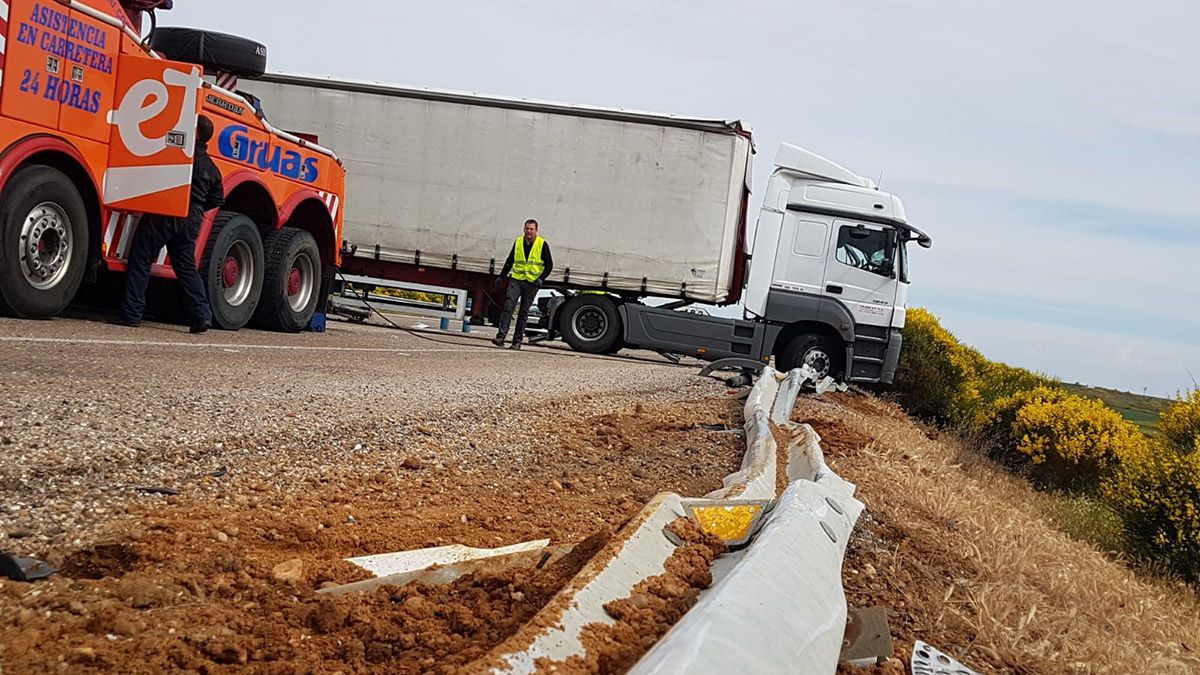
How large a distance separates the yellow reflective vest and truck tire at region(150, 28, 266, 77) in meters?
5.14

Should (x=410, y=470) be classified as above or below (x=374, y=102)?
below

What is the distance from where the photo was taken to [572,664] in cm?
190

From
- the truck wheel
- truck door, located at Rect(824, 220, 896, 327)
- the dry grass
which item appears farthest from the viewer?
the truck wheel

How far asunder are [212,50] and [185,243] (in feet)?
8.03

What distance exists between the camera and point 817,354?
1761cm

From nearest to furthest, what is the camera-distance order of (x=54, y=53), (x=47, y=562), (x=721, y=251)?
(x=47, y=562), (x=54, y=53), (x=721, y=251)

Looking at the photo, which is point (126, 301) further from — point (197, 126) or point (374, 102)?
point (374, 102)

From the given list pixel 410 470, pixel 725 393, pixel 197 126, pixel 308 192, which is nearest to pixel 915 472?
pixel 410 470

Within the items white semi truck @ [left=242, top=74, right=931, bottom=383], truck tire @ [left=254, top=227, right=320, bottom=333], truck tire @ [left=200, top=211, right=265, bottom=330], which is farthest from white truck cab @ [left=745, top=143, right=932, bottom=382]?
truck tire @ [left=200, top=211, right=265, bottom=330]

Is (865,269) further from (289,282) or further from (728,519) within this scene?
(728,519)

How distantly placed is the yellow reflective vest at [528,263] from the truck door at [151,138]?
263 inches

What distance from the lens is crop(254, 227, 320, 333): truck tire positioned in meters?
12.0

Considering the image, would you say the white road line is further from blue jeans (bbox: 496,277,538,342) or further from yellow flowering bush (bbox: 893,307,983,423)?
yellow flowering bush (bbox: 893,307,983,423)

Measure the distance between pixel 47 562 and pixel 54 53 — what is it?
6873 mm
